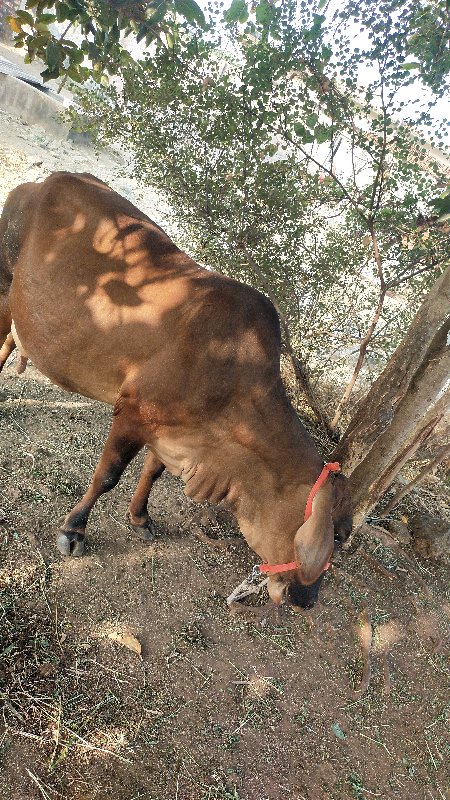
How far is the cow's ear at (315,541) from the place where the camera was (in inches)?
116

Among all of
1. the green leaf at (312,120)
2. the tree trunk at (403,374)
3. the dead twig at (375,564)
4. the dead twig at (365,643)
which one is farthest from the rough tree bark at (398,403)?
the green leaf at (312,120)

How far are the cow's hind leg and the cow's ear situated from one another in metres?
1.21

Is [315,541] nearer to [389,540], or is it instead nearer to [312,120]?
[389,540]

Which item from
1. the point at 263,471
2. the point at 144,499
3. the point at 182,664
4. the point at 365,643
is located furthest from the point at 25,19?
the point at 365,643

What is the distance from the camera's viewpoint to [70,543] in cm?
386

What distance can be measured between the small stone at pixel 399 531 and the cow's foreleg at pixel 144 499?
2502mm

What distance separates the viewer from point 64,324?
12.2ft

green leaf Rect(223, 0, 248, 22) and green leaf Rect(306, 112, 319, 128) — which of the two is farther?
green leaf Rect(306, 112, 319, 128)

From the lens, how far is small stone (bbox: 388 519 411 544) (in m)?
5.48

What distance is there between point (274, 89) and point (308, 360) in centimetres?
277

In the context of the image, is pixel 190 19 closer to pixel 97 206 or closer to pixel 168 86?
pixel 97 206

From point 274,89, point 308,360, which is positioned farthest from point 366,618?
point 274,89

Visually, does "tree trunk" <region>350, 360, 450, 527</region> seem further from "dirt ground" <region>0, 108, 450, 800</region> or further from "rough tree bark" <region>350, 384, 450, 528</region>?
"dirt ground" <region>0, 108, 450, 800</region>

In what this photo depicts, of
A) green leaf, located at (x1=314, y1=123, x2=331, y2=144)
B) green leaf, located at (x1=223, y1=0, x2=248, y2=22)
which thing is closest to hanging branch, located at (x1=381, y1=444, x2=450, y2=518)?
green leaf, located at (x1=314, y1=123, x2=331, y2=144)
